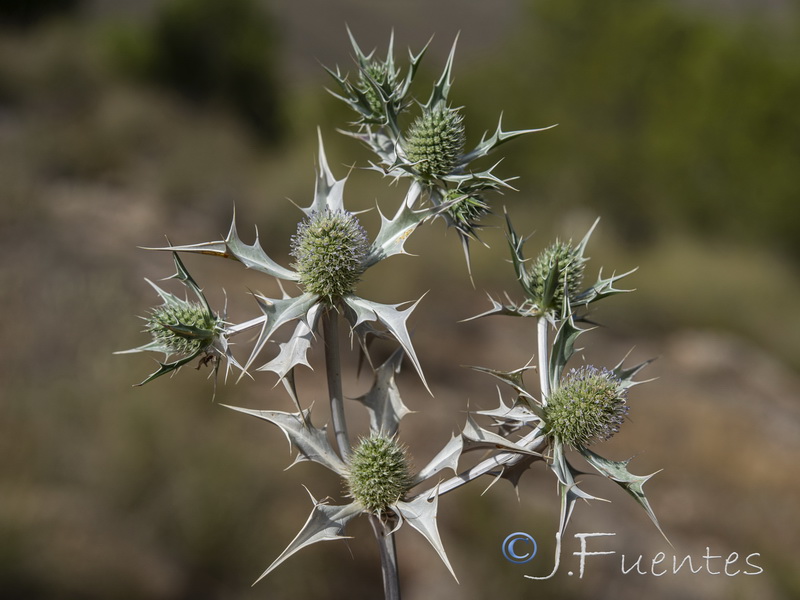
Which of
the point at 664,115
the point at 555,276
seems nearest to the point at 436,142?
the point at 555,276

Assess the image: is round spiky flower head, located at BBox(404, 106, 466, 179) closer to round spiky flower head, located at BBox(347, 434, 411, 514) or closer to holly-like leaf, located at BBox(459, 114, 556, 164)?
holly-like leaf, located at BBox(459, 114, 556, 164)

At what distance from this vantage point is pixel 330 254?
1.70 meters

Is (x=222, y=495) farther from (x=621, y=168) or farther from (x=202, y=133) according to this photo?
(x=621, y=168)

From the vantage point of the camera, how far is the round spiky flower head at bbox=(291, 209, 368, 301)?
1.70 metres

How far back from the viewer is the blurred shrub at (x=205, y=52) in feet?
69.4

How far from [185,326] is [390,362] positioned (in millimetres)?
548

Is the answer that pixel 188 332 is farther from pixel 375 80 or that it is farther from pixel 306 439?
pixel 375 80

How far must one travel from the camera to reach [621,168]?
70.1 ft

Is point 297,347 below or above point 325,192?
below

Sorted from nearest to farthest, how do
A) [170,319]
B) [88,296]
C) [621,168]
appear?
1. [170,319]
2. [88,296]
3. [621,168]

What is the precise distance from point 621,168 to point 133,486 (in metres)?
18.3

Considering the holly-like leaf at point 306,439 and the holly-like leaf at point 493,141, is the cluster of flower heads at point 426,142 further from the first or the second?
the holly-like leaf at point 306,439

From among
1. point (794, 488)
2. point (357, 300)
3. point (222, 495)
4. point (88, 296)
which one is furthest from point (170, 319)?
point (794, 488)

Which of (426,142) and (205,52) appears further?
(205,52)
